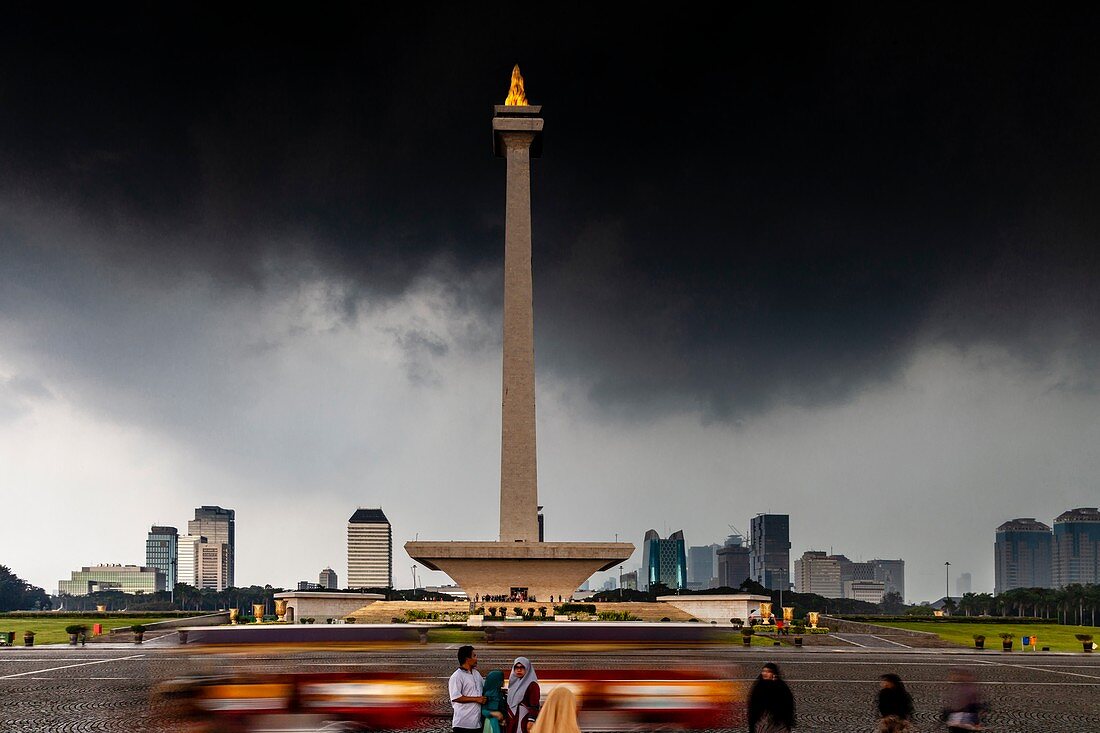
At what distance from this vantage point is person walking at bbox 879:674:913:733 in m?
10.9

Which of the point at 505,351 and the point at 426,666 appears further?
the point at 505,351

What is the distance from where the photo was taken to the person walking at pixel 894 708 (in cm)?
1093

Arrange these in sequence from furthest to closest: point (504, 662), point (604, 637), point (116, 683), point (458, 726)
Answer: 1. point (504, 662)
2. point (116, 683)
3. point (604, 637)
4. point (458, 726)

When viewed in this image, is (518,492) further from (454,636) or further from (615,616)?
(454,636)

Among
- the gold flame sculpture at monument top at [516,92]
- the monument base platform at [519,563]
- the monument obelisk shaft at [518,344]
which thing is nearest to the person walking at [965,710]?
the monument base platform at [519,563]

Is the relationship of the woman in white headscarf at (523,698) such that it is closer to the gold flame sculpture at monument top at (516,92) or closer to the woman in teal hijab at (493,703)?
the woman in teal hijab at (493,703)

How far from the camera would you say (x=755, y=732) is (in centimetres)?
1102

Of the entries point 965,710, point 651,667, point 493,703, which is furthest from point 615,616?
point 493,703

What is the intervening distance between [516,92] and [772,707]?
57.0 metres

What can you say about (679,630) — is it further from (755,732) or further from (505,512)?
(505,512)

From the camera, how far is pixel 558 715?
32.0ft

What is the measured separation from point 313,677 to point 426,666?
14590 millimetres

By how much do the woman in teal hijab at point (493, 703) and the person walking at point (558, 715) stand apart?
3.63 feet

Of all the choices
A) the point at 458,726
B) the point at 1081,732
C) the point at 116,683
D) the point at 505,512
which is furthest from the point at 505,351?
the point at 458,726
